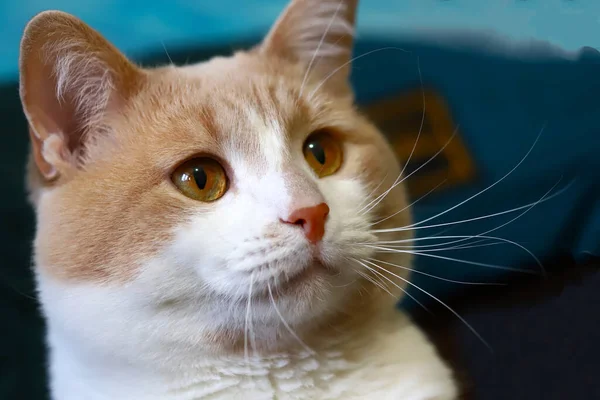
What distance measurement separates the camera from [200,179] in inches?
39.1

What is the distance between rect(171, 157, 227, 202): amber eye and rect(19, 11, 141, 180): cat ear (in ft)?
0.71

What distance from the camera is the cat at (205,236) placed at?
91 cm

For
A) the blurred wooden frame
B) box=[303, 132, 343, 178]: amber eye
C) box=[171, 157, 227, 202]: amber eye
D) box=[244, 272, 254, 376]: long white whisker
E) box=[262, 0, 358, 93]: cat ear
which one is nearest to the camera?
box=[244, 272, 254, 376]: long white whisker

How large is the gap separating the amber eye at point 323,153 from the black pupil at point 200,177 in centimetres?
23

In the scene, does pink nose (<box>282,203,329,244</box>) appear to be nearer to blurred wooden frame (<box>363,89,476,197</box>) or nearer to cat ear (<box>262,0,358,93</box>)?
cat ear (<box>262,0,358,93</box>)

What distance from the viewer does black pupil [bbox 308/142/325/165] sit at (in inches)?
45.2

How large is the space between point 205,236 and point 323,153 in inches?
14.5

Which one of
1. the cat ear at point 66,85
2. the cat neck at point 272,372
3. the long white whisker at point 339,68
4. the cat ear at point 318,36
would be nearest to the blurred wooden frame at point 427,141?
the long white whisker at point 339,68

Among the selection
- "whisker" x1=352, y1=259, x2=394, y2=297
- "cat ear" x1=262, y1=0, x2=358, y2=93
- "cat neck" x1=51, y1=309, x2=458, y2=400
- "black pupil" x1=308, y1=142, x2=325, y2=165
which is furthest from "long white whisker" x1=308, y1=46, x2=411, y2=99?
"cat neck" x1=51, y1=309, x2=458, y2=400

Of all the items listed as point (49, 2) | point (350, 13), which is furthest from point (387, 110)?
point (49, 2)

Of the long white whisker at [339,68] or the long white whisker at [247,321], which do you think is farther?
the long white whisker at [339,68]

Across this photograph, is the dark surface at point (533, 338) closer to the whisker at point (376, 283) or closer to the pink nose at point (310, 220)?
the whisker at point (376, 283)

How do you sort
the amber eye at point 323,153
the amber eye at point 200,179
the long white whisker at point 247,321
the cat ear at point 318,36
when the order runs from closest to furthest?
the long white whisker at point 247,321 < the amber eye at point 200,179 < the amber eye at point 323,153 < the cat ear at point 318,36

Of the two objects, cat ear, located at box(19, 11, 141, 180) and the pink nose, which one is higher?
cat ear, located at box(19, 11, 141, 180)
